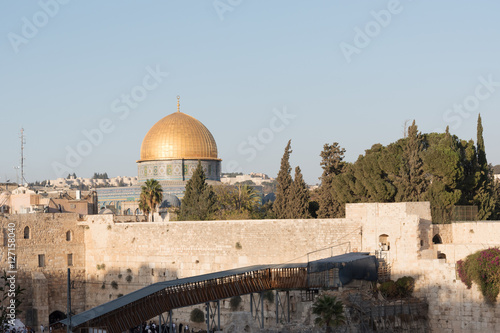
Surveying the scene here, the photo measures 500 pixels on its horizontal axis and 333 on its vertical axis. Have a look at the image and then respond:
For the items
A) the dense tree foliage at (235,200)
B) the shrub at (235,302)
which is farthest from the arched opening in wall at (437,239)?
the dense tree foliage at (235,200)

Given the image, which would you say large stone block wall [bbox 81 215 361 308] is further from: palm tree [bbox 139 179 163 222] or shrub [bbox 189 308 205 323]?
palm tree [bbox 139 179 163 222]

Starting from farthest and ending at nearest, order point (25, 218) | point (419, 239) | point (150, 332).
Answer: point (25, 218), point (150, 332), point (419, 239)

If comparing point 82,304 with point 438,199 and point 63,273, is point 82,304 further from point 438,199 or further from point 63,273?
point 438,199

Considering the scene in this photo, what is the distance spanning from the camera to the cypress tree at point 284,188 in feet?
99.6

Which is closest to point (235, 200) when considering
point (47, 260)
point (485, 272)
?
point (47, 260)

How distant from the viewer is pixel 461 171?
1038 inches

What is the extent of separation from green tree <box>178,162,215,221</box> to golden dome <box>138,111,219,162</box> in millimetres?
12645

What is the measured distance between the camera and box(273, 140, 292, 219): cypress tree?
99.6 ft

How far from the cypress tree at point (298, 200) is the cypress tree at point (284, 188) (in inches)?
9.1

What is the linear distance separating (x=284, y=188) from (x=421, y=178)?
651 centimetres

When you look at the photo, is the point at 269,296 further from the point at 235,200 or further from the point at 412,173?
the point at 235,200

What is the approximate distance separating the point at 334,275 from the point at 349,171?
9.17 meters

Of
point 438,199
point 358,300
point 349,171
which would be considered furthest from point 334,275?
point 349,171

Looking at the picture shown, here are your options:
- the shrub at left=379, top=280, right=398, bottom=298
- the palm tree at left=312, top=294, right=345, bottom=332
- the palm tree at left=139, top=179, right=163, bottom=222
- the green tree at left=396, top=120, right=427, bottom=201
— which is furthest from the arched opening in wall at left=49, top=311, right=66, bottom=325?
the green tree at left=396, top=120, right=427, bottom=201
